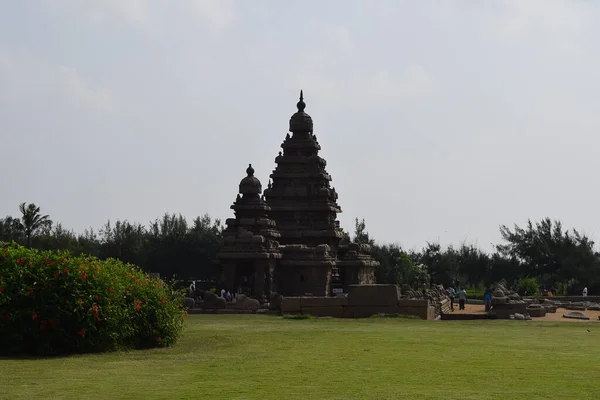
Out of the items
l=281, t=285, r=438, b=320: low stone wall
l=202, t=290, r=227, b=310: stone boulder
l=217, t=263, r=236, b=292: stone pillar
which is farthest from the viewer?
l=217, t=263, r=236, b=292: stone pillar

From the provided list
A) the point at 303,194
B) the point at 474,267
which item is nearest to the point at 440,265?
the point at 474,267

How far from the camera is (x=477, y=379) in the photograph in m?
15.0

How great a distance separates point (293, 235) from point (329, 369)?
47.9 m

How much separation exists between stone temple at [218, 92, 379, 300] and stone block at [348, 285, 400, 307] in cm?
2114

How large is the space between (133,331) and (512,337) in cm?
887

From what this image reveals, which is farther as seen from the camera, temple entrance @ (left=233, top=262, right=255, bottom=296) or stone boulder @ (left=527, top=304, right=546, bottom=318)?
temple entrance @ (left=233, top=262, right=255, bottom=296)

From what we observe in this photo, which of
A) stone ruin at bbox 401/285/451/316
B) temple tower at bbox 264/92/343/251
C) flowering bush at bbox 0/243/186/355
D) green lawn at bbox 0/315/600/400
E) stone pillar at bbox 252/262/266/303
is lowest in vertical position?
green lawn at bbox 0/315/600/400

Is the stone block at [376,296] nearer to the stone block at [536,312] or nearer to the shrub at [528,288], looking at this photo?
the stone block at [536,312]

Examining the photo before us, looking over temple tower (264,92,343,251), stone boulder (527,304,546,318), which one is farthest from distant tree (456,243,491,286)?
stone boulder (527,304,546,318)

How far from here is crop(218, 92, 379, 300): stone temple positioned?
57.4m

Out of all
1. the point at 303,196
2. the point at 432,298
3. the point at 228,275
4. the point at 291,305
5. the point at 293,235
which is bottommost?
the point at 291,305

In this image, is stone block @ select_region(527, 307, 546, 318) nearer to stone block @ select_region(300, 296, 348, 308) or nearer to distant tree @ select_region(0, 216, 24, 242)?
stone block @ select_region(300, 296, 348, 308)

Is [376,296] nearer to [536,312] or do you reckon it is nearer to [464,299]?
[536,312]

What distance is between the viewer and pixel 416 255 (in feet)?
313
